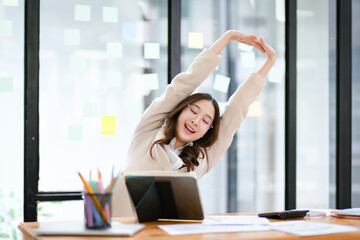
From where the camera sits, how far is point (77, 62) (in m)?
2.96

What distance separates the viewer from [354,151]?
368cm

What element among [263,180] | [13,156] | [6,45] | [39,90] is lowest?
[263,180]

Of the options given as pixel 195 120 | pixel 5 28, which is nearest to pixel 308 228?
pixel 195 120

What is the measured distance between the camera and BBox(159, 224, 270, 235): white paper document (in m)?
1.56

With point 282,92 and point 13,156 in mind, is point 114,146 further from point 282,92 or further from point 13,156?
point 282,92

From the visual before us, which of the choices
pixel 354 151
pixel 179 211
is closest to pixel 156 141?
pixel 179 211

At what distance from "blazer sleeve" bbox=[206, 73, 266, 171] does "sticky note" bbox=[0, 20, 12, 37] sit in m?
1.36

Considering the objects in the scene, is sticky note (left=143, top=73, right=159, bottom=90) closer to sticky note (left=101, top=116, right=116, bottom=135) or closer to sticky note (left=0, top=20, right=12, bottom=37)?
sticky note (left=101, top=116, right=116, bottom=135)

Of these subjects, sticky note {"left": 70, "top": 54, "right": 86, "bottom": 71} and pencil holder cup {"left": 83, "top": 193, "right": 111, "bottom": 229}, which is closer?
pencil holder cup {"left": 83, "top": 193, "right": 111, "bottom": 229}

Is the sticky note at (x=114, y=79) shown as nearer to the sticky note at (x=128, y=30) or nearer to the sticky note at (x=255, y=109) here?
the sticky note at (x=128, y=30)

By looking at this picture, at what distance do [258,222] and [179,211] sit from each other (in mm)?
300

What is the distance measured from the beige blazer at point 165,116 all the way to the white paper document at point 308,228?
2.83 feet

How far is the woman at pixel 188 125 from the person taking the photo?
2551 mm

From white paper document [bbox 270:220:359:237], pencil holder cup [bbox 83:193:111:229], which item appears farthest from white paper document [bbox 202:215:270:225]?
pencil holder cup [bbox 83:193:111:229]
